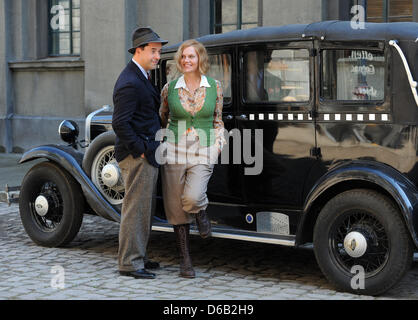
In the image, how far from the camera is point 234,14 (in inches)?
565

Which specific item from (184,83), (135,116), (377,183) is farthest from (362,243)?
(135,116)

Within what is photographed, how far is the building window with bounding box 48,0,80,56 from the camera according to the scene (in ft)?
52.9

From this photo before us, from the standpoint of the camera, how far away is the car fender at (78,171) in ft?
23.1

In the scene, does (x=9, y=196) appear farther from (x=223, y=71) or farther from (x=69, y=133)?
(x=223, y=71)

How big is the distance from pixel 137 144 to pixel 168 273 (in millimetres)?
1164

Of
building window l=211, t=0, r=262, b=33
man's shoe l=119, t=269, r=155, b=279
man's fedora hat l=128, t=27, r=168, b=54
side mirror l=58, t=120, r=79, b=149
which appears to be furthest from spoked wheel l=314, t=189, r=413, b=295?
building window l=211, t=0, r=262, b=33

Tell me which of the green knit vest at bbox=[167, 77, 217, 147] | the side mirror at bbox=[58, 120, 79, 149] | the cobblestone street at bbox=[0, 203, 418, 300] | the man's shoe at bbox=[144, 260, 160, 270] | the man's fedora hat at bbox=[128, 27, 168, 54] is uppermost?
the man's fedora hat at bbox=[128, 27, 168, 54]

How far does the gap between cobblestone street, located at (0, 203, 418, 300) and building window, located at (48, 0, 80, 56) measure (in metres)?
8.49

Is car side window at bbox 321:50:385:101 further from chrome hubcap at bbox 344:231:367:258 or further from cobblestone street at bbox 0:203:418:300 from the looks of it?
cobblestone street at bbox 0:203:418:300

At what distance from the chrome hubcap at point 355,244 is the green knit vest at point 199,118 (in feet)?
4.47

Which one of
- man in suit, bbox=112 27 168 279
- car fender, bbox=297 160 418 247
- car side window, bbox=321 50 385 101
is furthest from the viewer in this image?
man in suit, bbox=112 27 168 279

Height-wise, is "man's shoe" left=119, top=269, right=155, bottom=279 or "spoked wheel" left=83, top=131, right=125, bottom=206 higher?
"spoked wheel" left=83, top=131, right=125, bottom=206
